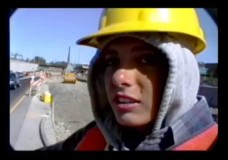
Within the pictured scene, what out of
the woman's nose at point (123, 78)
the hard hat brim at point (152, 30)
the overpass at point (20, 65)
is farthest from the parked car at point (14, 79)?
the woman's nose at point (123, 78)

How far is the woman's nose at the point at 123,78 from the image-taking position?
1.75 metres

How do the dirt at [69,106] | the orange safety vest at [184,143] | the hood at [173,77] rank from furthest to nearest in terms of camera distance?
1. the dirt at [69,106]
2. the orange safety vest at [184,143]
3. the hood at [173,77]

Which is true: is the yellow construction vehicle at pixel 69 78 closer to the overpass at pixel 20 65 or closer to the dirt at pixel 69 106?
the dirt at pixel 69 106

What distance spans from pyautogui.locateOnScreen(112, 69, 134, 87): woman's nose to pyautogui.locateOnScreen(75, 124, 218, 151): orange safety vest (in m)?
0.26

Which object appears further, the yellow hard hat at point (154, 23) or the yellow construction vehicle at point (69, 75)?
the yellow construction vehicle at point (69, 75)

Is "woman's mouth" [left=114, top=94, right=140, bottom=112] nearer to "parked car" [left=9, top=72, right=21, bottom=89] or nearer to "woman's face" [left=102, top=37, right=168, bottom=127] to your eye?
"woman's face" [left=102, top=37, right=168, bottom=127]

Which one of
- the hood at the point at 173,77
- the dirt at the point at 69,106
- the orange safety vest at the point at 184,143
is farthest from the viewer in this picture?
the dirt at the point at 69,106

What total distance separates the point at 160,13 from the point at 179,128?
41 cm

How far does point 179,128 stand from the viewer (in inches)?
70.4

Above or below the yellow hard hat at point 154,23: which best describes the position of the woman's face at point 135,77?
below

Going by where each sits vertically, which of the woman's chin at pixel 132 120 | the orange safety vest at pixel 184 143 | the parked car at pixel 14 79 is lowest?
the orange safety vest at pixel 184 143

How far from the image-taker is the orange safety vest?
1808 mm

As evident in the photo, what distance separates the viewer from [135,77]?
69.9 inches

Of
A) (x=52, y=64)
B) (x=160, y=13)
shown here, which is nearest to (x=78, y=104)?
(x=52, y=64)
